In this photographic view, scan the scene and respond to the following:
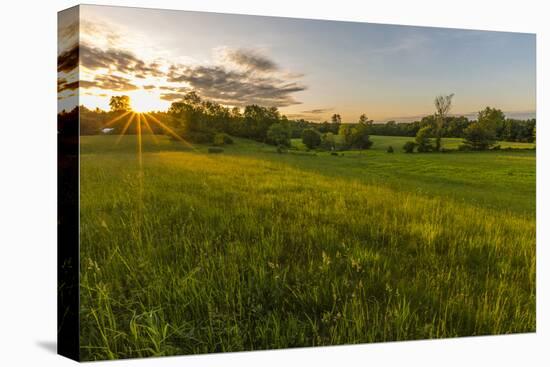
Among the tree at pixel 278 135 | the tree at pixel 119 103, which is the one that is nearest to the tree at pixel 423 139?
the tree at pixel 278 135

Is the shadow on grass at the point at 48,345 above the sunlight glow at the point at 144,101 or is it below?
below

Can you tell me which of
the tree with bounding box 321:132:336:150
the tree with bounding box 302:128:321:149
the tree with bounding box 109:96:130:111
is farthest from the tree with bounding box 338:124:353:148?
the tree with bounding box 109:96:130:111

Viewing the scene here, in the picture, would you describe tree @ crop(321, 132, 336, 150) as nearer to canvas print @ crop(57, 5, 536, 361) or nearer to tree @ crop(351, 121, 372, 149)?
canvas print @ crop(57, 5, 536, 361)

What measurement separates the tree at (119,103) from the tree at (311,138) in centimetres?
195

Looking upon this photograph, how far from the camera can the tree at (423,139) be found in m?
8.79

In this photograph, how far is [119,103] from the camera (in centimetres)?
711

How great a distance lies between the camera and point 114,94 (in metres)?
7.04

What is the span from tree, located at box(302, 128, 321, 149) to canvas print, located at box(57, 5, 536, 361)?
0.02 m

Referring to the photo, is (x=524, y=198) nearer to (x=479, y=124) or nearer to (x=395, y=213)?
(x=479, y=124)

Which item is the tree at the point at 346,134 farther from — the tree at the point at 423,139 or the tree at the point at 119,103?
the tree at the point at 119,103

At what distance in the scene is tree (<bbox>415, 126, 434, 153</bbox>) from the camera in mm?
8789

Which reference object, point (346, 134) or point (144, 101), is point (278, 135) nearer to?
point (346, 134)

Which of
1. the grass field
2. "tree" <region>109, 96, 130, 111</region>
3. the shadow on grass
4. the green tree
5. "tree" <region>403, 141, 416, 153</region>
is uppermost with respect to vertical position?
"tree" <region>109, 96, 130, 111</region>

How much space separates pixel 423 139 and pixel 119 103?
3.62 m
